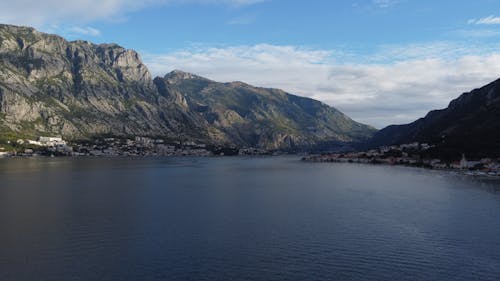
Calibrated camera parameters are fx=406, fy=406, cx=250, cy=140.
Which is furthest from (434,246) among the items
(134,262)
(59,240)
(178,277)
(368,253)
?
(59,240)

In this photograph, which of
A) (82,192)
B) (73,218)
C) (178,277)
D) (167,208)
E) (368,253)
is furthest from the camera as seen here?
(82,192)

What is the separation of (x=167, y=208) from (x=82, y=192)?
31189 millimetres

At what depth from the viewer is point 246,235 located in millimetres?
55812

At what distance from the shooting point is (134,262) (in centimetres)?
4372

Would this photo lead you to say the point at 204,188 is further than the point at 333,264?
Yes

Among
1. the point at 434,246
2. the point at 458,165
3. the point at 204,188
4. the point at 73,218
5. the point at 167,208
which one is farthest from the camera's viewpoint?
the point at 458,165

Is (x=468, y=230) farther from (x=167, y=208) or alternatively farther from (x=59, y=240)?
(x=59, y=240)

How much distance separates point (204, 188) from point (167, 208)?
35024 mm

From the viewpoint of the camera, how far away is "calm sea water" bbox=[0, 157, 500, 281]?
136ft

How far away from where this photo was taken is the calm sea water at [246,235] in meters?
41.3

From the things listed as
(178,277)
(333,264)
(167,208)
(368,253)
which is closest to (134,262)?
(178,277)

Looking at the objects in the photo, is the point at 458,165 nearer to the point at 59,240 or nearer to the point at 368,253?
the point at 368,253

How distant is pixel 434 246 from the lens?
5100 centimetres

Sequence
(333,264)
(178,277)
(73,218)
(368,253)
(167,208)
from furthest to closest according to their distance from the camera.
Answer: (167,208) < (73,218) < (368,253) < (333,264) < (178,277)
